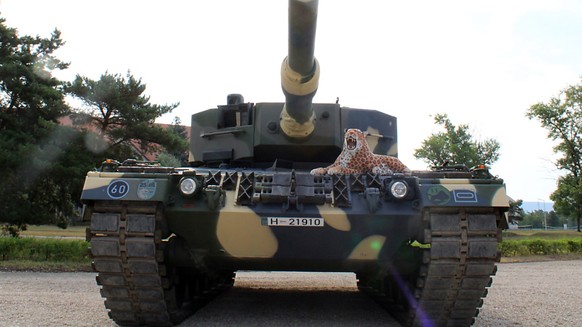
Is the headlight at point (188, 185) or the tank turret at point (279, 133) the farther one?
the tank turret at point (279, 133)

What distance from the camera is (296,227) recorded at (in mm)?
5676

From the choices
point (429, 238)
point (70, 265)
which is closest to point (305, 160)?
point (429, 238)

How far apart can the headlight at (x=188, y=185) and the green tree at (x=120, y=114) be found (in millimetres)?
12259

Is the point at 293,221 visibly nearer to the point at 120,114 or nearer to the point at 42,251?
the point at 42,251

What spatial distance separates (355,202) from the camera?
577 centimetres

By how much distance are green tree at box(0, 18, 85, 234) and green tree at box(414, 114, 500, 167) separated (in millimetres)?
26523

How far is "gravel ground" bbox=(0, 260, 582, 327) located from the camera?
651cm

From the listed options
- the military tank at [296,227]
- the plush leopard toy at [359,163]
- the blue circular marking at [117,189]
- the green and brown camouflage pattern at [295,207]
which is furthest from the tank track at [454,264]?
the blue circular marking at [117,189]

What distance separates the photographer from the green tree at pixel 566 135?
38688 millimetres

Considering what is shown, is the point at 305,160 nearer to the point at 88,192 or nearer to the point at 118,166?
the point at 118,166

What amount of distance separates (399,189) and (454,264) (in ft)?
2.96

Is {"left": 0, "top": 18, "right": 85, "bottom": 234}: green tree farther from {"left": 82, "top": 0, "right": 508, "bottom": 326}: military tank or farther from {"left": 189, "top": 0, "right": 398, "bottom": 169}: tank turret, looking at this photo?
{"left": 82, "top": 0, "right": 508, "bottom": 326}: military tank

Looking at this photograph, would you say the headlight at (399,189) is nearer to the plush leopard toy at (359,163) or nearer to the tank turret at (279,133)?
the plush leopard toy at (359,163)

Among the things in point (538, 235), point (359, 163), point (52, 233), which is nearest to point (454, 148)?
point (538, 235)
